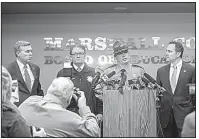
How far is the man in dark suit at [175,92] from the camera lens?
4086mm

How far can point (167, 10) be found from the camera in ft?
13.7

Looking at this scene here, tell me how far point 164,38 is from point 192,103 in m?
0.75

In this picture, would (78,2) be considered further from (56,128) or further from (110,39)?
(56,128)

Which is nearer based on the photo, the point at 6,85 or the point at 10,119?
the point at 10,119

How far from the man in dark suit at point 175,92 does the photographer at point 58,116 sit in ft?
2.46

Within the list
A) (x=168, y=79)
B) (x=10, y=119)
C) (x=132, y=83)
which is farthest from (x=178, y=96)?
(x=10, y=119)

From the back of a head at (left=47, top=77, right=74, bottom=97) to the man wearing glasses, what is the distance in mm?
48

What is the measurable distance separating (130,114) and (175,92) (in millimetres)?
532

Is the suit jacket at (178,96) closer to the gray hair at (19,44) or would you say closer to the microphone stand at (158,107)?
the microphone stand at (158,107)

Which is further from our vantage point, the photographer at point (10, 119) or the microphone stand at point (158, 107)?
the microphone stand at point (158, 107)

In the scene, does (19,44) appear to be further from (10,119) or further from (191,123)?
(191,123)

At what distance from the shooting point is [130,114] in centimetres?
408

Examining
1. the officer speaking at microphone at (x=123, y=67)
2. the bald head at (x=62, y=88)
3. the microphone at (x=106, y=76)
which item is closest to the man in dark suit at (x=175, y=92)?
the officer speaking at microphone at (x=123, y=67)

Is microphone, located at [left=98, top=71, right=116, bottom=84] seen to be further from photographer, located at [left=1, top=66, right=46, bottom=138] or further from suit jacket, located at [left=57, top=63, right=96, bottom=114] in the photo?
photographer, located at [left=1, top=66, right=46, bottom=138]
